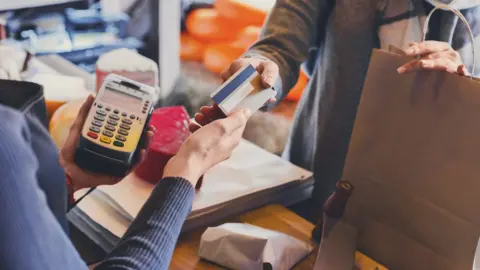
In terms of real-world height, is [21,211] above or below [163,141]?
above

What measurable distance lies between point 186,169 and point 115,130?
15 cm

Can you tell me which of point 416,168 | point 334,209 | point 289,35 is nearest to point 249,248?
point 334,209

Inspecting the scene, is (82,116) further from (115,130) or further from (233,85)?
(233,85)

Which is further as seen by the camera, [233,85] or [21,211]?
[233,85]

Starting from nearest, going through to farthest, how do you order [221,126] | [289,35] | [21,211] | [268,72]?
[21,211]
[221,126]
[268,72]
[289,35]

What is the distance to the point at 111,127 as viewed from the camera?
0.64m

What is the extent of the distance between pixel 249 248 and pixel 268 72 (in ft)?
0.81

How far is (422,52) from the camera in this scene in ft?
2.22

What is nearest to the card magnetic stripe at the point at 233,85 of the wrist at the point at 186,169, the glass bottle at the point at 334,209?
the wrist at the point at 186,169

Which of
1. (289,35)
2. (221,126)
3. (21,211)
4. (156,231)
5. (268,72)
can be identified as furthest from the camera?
(289,35)

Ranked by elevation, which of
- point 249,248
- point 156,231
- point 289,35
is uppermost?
point 289,35

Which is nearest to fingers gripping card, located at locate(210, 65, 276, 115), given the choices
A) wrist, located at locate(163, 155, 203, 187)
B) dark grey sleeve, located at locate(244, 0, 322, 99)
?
wrist, located at locate(163, 155, 203, 187)

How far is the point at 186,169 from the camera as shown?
53 cm

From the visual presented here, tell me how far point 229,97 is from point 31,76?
640mm
